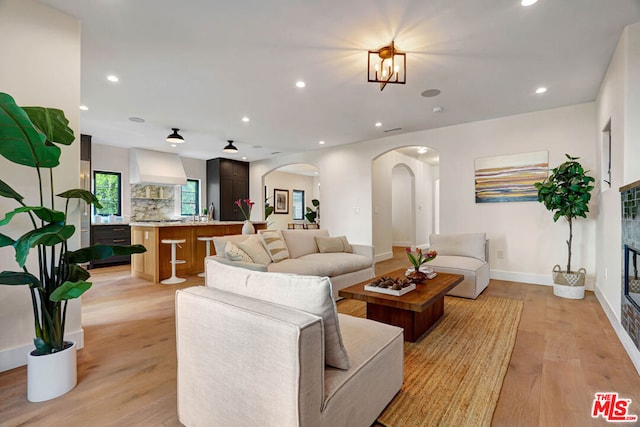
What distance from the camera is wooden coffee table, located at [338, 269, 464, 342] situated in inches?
93.2

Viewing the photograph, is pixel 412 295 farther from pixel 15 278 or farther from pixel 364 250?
pixel 15 278

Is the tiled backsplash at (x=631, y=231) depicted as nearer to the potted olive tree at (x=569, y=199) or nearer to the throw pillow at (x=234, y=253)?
the potted olive tree at (x=569, y=199)

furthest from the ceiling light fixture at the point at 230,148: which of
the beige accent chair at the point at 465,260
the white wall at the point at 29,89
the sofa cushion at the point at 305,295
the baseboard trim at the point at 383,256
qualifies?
the sofa cushion at the point at 305,295

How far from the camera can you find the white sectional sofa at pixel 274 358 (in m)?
1.08

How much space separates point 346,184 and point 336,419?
588 centimetres

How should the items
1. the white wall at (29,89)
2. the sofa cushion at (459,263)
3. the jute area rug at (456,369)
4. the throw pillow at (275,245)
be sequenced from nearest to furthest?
the jute area rug at (456,369) < the white wall at (29,89) < the throw pillow at (275,245) < the sofa cushion at (459,263)

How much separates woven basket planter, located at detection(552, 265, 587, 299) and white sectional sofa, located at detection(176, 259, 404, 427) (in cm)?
350

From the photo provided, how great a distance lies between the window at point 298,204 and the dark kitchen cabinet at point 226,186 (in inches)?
119

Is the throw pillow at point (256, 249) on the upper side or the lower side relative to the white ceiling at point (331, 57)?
lower

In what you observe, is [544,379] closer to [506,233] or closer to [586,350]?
[586,350]

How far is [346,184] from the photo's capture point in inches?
271

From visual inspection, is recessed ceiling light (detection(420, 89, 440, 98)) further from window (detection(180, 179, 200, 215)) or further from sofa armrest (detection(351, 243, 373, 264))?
window (detection(180, 179, 200, 215))

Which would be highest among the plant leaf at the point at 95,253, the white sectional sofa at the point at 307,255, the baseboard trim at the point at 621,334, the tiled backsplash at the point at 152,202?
the tiled backsplash at the point at 152,202

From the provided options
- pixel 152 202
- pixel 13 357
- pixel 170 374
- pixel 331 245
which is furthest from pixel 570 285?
pixel 152 202
